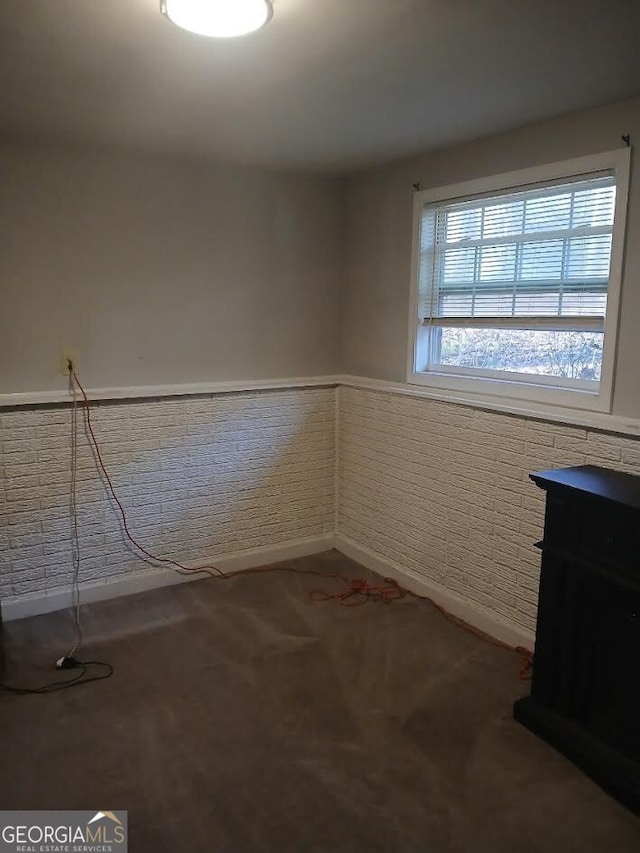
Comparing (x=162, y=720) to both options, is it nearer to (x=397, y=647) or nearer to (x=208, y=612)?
(x=208, y=612)

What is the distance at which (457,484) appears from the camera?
3.13m

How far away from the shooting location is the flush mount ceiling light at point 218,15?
→ 1543 mm

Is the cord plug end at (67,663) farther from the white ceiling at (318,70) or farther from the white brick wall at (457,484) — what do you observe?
the white ceiling at (318,70)

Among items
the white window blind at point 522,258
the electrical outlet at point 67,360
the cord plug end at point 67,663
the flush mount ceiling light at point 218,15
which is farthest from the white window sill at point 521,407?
the cord plug end at point 67,663

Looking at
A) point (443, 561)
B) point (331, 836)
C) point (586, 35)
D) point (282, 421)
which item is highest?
point (586, 35)

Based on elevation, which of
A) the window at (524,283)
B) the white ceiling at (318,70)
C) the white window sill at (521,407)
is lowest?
the white window sill at (521,407)

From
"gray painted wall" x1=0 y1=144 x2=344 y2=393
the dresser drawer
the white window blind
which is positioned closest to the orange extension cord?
"gray painted wall" x1=0 y1=144 x2=344 y2=393

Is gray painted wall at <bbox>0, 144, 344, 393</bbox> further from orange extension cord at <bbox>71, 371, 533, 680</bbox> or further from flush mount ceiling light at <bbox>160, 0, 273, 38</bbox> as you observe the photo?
flush mount ceiling light at <bbox>160, 0, 273, 38</bbox>

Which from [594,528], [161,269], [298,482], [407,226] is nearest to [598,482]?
[594,528]

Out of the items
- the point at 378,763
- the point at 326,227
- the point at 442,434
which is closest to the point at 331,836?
the point at 378,763

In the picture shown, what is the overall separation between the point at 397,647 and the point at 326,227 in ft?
8.04

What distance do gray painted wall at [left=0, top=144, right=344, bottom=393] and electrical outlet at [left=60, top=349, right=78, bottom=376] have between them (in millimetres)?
23

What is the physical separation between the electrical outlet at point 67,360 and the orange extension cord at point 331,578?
1.3 inches

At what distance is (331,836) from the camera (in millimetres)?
1829
